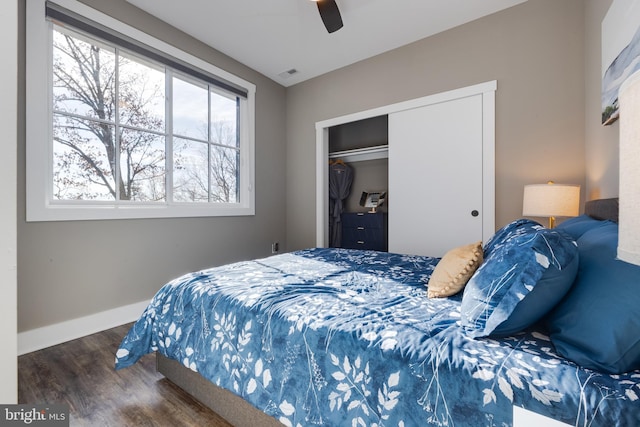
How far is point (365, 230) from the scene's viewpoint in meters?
4.05

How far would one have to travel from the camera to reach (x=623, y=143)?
50 cm

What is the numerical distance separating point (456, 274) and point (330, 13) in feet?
6.88

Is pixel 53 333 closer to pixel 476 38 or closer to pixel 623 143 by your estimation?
pixel 623 143

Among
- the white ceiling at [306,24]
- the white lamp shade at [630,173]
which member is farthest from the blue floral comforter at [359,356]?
the white ceiling at [306,24]

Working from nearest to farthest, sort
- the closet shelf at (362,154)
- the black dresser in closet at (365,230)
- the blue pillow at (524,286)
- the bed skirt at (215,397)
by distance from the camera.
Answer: the blue pillow at (524,286) < the bed skirt at (215,397) < the black dresser in closet at (365,230) < the closet shelf at (362,154)

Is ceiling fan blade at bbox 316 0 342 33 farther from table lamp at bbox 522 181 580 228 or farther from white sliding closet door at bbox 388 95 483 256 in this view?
table lamp at bbox 522 181 580 228

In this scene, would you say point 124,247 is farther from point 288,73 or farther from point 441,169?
point 441,169

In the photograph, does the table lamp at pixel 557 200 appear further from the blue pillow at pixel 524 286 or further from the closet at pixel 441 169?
the blue pillow at pixel 524 286

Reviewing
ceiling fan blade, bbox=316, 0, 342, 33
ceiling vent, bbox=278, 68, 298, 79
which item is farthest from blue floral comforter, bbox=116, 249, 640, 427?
ceiling vent, bbox=278, 68, 298, 79

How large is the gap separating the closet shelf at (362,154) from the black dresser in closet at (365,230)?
0.87 m

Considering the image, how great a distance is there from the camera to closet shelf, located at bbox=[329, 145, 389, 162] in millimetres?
4039

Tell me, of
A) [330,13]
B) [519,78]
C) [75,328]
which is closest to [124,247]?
[75,328]

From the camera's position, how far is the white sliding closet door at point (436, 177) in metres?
2.82

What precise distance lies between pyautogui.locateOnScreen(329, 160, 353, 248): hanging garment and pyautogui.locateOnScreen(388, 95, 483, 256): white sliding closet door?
3.97 feet
